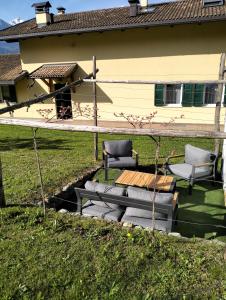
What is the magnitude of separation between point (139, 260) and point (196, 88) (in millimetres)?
10863

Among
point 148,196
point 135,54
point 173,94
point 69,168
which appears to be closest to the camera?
point 148,196

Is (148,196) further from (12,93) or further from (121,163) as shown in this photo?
(12,93)

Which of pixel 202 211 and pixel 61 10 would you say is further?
pixel 61 10

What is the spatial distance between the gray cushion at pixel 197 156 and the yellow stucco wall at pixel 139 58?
22.7 ft

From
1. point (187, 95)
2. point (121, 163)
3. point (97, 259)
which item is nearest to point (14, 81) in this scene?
point (187, 95)

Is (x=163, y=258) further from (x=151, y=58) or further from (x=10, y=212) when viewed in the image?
(x=151, y=58)

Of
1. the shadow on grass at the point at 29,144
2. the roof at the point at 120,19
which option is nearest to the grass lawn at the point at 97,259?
the shadow on grass at the point at 29,144

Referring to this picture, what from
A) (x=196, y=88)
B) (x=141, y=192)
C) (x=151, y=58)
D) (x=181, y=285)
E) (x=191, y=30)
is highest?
(x=191, y=30)

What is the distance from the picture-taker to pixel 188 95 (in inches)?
520

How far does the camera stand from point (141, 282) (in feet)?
10.6

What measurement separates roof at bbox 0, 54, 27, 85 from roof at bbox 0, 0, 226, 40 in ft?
6.22

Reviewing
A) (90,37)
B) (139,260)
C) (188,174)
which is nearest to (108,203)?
(139,260)

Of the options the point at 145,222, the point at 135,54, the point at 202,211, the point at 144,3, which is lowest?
the point at 202,211

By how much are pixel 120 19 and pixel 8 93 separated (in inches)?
314
